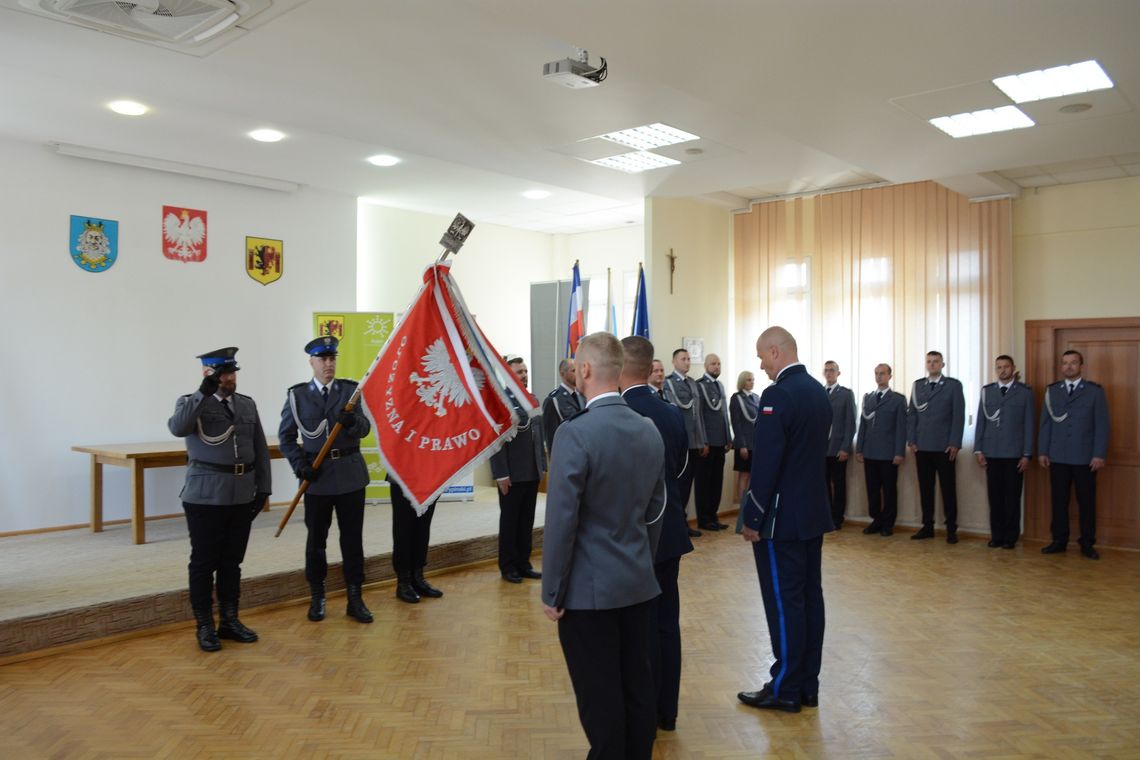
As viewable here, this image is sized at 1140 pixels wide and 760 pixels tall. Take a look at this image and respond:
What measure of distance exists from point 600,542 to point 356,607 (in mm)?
3189

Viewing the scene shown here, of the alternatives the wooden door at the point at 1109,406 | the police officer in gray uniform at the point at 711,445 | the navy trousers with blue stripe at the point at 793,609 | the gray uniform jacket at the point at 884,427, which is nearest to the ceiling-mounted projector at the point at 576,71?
the navy trousers with blue stripe at the point at 793,609

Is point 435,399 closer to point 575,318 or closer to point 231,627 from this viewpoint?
point 231,627

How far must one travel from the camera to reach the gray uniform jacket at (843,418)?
29.2 ft

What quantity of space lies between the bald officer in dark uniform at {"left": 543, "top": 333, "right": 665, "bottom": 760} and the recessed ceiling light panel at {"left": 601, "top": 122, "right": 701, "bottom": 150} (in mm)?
4033

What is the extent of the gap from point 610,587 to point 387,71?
3644mm

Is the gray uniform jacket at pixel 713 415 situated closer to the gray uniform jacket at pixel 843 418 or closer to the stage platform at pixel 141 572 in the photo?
the gray uniform jacket at pixel 843 418

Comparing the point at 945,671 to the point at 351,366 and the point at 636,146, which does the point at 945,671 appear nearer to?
the point at 636,146

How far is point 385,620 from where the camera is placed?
5359 mm

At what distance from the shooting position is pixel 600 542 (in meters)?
2.62

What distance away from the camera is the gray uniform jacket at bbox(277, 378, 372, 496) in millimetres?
5137

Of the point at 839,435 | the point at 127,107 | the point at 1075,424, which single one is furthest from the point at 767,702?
the point at 127,107

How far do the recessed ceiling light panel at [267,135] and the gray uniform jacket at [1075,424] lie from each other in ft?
22.8

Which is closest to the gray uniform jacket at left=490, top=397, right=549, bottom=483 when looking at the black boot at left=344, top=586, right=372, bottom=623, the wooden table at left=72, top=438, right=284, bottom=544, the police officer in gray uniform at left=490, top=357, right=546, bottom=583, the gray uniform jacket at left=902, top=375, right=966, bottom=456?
the police officer in gray uniform at left=490, top=357, right=546, bottom=583

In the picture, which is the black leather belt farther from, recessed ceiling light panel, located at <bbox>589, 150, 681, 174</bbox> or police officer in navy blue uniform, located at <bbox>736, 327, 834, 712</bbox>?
recessed ceiling light panel, located at <bbox>589, 150, 681, 174</bbox>
